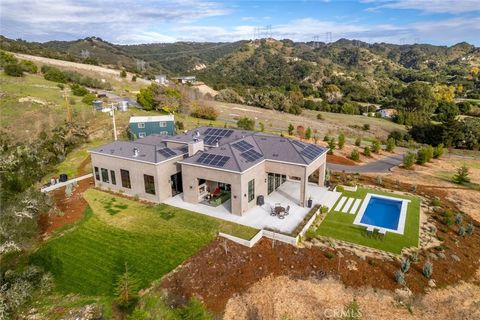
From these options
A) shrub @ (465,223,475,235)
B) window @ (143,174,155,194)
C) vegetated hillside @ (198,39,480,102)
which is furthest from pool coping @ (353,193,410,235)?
vegetated hillside @ (198,39,480,102)

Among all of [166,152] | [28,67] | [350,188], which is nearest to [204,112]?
[166,152]

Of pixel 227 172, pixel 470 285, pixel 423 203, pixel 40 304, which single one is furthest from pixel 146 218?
pixel 423 203

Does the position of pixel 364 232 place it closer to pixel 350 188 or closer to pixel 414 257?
pixel 414 257

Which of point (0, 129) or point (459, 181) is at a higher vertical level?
point (0, 129)

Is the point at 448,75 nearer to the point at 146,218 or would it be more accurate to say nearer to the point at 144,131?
the point at 144,131

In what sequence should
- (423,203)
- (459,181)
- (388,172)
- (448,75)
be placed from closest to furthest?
1. (423,203)
2. (459,181)
3. (388,172)
4. (448,75)

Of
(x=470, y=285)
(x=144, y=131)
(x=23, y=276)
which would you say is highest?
(x=144, y=131)

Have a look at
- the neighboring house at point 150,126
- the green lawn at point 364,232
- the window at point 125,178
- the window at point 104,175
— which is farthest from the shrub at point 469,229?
the neighboring house at point 150,126

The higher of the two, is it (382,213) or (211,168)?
(211,168)
